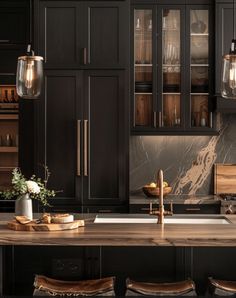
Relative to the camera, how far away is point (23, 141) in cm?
596

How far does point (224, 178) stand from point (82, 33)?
199 centimetres

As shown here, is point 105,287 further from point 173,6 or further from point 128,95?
point 173,6

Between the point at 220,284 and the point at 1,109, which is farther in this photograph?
the point at 1,109

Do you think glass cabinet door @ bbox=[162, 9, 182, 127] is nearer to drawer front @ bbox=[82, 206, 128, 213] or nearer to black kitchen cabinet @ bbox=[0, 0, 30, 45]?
drawer front @ bbox=[82, 206, 128, 213]

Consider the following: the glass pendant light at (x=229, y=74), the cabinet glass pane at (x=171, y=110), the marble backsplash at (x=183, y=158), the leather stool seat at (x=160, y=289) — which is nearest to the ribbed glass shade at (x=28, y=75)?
the glass pendant light at (x=229, y=74)

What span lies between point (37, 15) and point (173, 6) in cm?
129

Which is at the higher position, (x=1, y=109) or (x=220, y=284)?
(x=1, y=109)

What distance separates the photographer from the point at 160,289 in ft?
10.2

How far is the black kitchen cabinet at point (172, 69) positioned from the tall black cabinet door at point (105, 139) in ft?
0.93

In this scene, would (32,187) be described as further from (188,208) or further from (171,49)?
(171,49)

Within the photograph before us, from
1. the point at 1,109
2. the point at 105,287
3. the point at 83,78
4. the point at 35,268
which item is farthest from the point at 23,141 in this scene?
the point at 105,287

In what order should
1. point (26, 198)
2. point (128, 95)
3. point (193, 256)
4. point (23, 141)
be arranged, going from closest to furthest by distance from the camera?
point (193, 256), point (26, 198), point (128, 95), point (23, 141)

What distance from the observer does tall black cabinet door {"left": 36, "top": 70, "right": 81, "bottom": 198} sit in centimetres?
553

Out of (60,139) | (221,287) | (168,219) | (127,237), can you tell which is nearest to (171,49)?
(60,139)
